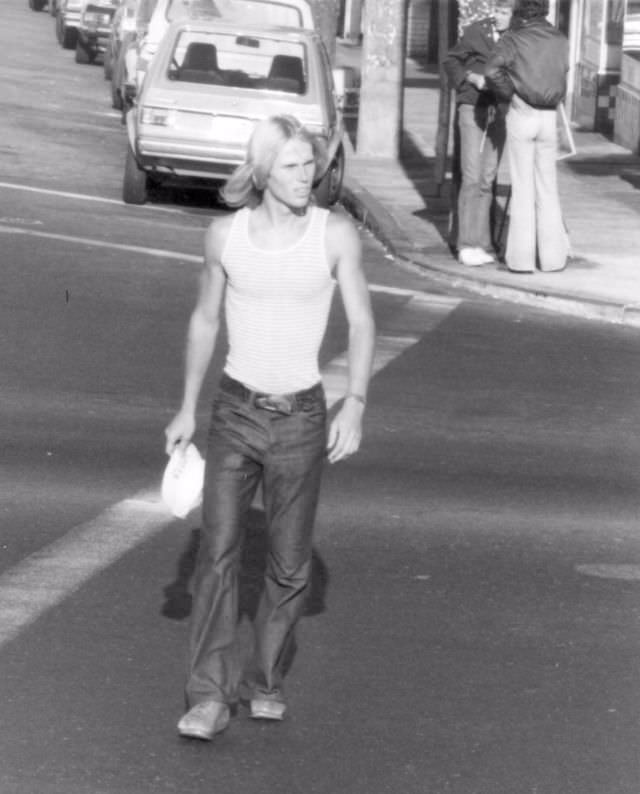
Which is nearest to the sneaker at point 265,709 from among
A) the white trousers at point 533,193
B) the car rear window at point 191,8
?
the white trousers at point 533,193

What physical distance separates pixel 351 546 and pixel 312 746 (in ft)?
7.15

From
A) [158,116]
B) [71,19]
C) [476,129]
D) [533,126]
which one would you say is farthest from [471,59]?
[71,19]

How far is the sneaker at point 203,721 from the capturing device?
18.6 ft

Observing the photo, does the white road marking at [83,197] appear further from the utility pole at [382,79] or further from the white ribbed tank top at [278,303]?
the white ribbed tank top at [278,303]

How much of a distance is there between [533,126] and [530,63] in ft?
1.69

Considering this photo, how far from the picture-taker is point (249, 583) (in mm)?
7262

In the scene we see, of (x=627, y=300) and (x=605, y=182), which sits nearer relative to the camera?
(x=627, y=300)

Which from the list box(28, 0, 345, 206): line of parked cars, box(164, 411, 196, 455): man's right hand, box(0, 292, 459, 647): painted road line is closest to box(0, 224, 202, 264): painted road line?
box(28, 0, 345, 206): line of parked cars

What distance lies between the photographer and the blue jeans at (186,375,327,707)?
18.8ft

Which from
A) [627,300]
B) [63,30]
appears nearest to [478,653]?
[627,300]

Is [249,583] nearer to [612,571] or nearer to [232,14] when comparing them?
[612,571]

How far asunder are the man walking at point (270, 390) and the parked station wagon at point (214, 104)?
1215 centimetres

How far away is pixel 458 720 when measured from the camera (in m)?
5.95

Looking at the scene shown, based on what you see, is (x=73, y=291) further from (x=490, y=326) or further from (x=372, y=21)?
(x=372, y=21)
